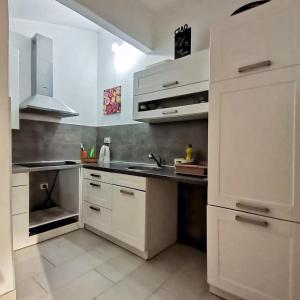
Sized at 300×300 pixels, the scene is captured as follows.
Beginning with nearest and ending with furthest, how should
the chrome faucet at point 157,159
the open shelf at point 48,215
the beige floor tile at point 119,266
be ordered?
the beige floor tile at point 119,266 → the open shelf at point 48,215 → the chrome faucet at point 157,159

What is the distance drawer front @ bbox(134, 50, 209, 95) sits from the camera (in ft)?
5.70

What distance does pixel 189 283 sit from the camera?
1547 mm

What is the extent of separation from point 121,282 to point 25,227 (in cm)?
122

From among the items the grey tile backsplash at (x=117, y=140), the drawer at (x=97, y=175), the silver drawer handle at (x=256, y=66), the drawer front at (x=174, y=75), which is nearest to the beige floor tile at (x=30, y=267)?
the drawer at (x=97, y=175)

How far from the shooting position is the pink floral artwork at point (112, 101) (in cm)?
293

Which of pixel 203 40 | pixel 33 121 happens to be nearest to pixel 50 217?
pixel 33 121

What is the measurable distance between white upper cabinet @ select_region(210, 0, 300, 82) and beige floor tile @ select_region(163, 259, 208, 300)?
1577 mm

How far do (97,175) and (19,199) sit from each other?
2.65 ft

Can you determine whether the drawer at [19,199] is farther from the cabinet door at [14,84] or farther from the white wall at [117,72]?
the white wall at [117,72]

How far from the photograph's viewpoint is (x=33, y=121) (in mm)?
2568

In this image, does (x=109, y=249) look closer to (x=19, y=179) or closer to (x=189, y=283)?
(x=189, y=283)

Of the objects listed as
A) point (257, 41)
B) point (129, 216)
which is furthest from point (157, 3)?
point (129, 216)

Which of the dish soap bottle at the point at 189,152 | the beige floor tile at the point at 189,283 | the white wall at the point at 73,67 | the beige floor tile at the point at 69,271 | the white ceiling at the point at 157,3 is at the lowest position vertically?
the beige floor tile at the point at 189,283

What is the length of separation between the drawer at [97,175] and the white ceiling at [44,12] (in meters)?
1.99
